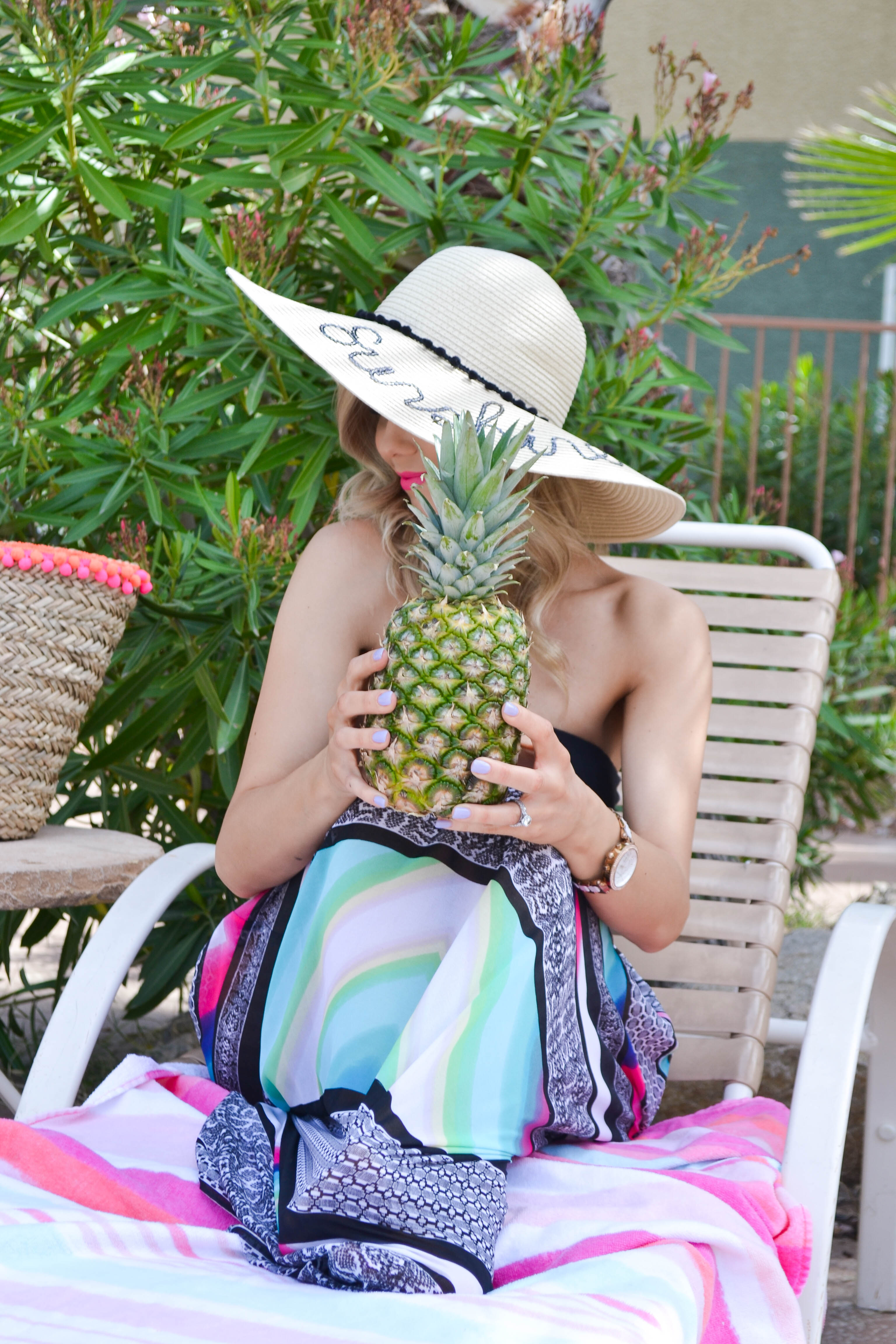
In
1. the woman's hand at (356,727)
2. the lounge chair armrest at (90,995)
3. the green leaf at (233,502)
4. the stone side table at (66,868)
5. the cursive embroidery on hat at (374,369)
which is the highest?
the cursive embroidery on hat at (374,369)

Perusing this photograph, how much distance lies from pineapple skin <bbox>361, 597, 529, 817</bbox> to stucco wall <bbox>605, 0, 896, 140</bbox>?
285 inches

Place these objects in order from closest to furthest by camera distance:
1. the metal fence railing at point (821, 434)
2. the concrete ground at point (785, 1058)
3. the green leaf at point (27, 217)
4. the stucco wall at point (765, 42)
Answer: the concrete ground at point (785, 1058)
the green leaf at point (27, 217)
the metal fence railing at point (821, 434)
the stucco wall at point (765, 42)

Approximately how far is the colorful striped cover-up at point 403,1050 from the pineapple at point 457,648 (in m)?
0.21

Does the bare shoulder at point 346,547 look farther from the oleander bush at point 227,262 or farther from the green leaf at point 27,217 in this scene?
the green leaf at point 27,217

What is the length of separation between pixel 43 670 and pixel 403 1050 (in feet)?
3.15

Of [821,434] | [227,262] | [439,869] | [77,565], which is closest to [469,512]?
[439,869]

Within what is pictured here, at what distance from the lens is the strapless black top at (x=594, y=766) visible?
1873 mm

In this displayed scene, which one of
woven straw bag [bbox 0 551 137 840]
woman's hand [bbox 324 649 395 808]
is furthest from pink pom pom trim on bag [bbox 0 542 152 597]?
Answer: woman's hand [bbox 324 649 395 808]

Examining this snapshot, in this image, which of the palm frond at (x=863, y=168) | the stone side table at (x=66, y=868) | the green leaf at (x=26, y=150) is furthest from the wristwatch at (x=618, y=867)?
the palm frond at (x=863, y=168)

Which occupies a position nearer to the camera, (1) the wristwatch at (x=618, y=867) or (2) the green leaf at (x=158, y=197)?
(1) the wristwatch at (x=618, y=867)

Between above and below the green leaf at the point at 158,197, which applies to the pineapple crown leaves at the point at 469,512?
below

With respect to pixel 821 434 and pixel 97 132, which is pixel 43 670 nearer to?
pixel 97 132

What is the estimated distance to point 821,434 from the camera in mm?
6695

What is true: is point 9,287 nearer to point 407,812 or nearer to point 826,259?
point 407,812
